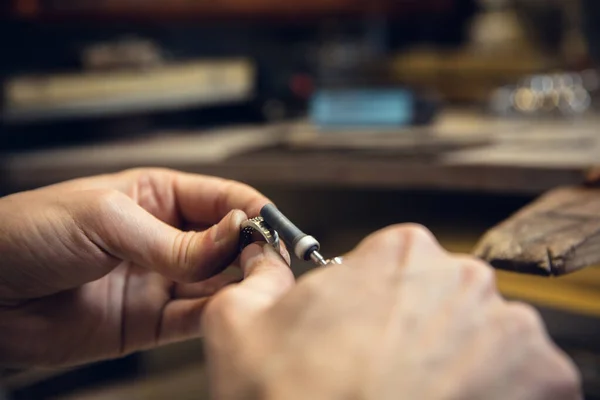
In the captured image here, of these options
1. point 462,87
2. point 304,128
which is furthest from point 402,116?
point 462,87

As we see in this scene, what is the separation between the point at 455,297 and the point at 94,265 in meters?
→ 0.43

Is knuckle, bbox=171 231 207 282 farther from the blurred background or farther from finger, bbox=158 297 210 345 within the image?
the blurred background

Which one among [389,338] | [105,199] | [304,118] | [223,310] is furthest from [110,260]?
[304,118]

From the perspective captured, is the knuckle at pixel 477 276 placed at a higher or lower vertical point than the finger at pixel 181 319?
higher

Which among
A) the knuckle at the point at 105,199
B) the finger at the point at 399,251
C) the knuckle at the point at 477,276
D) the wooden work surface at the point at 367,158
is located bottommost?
the wooden work surface at the point at 367,158

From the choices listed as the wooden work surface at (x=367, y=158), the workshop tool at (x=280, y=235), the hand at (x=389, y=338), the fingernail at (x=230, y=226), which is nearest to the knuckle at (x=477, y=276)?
the hand at (x=389, y=338)

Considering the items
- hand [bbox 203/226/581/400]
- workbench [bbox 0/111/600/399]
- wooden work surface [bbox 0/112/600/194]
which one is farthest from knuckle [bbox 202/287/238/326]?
wooden work surface [bbox 0/112/600/194]

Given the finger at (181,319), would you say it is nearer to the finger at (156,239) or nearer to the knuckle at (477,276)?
the finger at (156,239)

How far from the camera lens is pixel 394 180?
4.10 feet

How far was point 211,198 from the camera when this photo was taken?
86cm

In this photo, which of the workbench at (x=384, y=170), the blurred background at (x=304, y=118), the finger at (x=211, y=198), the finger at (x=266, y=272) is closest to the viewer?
the finger at (x=266, y=272)

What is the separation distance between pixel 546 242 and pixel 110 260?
44 centimetres

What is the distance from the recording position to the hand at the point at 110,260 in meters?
0.73

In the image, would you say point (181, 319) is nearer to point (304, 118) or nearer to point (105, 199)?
point (105, 199)
